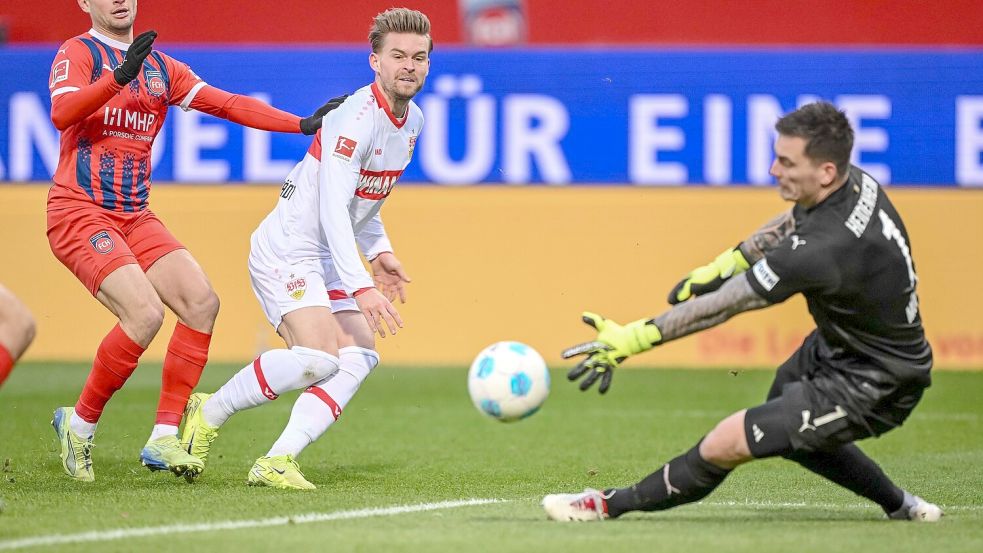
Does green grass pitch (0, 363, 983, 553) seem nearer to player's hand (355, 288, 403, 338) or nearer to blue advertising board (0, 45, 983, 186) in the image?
player's hand (355, 288, 403, 338)

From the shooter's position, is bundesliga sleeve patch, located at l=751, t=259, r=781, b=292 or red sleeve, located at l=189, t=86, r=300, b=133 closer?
bundesliga sleeve patch, located at l=751, t=259, r=781, b=292

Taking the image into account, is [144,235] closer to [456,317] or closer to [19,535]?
[19,535]

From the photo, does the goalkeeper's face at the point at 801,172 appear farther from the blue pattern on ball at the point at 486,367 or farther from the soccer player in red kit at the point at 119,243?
the soccer player in red kit at the point at 119,243

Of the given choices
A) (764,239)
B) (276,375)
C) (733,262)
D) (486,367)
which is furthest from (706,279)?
(276,375)

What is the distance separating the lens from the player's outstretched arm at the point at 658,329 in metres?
5.00

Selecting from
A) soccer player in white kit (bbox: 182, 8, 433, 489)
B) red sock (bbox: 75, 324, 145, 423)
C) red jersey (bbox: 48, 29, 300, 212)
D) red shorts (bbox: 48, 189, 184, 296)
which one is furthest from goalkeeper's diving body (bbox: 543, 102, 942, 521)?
red jersey (bbox: 48, 29, 300, 212)

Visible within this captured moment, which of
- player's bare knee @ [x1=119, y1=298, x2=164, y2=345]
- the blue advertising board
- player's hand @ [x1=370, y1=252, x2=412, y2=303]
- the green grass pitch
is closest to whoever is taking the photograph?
the green grass pitch

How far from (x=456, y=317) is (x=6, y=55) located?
4.98m

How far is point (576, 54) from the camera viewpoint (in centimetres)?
1323

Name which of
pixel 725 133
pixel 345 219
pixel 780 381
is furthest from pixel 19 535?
pixel 725 133

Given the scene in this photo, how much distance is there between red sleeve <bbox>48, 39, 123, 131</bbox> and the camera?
6371 mm

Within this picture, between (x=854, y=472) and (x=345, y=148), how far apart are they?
8.88ft

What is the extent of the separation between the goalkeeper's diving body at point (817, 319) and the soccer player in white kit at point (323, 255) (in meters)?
1.67

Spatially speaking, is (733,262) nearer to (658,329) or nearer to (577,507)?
(658,329)
